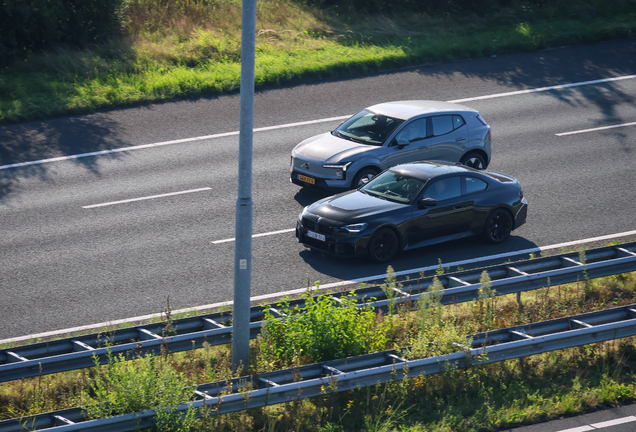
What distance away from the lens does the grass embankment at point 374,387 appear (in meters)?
7.50

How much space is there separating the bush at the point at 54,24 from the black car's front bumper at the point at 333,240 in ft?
44.1

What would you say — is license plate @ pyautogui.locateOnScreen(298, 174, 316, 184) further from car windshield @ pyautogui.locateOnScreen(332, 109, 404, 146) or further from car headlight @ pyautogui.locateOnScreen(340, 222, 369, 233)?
car headlight @ pyautogui.locateOnScreen(340, 222, 369, 233)

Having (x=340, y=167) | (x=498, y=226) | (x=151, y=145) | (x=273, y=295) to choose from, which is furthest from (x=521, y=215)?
(x=151, y=145)

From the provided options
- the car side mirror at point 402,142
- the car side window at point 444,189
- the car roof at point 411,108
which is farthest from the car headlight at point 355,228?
the car roof at point 411,108

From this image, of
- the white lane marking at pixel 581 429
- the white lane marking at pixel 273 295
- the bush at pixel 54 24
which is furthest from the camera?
the bush at pixel 54 24

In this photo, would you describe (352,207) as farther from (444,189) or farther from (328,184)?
(328,184)

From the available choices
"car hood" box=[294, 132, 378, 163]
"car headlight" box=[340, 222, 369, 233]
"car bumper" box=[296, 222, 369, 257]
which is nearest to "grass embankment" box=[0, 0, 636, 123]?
"car hood" box=[294, 132, 378, 163]

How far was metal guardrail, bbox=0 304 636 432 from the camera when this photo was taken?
6980 millimetres

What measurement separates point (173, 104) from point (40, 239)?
8.02 m

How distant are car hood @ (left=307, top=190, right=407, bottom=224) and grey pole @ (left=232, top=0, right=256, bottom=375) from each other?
416cm

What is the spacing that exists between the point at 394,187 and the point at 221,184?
437 cm

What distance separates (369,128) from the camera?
15.9 m

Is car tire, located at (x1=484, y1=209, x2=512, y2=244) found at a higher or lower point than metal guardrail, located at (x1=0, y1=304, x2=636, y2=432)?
higher

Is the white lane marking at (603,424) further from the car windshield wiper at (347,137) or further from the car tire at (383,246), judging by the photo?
the car windshield wiper at (347,137)
